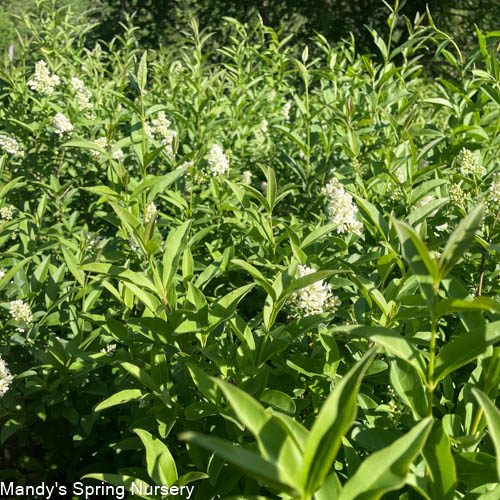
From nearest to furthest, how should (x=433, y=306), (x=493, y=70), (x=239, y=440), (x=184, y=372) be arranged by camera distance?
1. (x=433, y=306)
2. (x=239, y=440)
3. (x=184, y=372)
4. (x=493, y=70)

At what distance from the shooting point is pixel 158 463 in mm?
1122

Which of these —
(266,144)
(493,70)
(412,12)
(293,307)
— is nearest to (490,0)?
(412,12)

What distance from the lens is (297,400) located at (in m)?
1.40

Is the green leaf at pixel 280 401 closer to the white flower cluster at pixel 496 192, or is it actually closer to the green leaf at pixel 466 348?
the green leaf at pixel 466 348

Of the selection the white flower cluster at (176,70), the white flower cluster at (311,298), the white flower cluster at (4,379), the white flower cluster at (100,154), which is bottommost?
the white flower cluster at (4,379)

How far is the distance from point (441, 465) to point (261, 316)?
2.64ft

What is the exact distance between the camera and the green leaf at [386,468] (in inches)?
27.7

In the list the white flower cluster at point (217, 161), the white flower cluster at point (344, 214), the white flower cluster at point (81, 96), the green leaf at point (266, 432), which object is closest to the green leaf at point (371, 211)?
the white flower cluster at point (344, 214)

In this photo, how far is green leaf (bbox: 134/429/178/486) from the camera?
110cm

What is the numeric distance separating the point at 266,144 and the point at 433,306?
9.00 ft

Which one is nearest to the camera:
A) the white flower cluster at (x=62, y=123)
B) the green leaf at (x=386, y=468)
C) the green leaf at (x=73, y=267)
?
the green leaf at (x=386, y=468)

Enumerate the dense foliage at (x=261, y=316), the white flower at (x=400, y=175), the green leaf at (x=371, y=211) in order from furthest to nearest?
the white flower at (x=400, y=175), the green leaf at (x=371, y=211), the dense foliage at (x=261, y=316)

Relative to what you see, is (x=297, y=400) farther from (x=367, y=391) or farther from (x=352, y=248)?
(x=352, y=248)

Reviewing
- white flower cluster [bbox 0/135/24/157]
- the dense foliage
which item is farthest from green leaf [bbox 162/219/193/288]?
white flower cluster [bbox 0/135/24/157]
